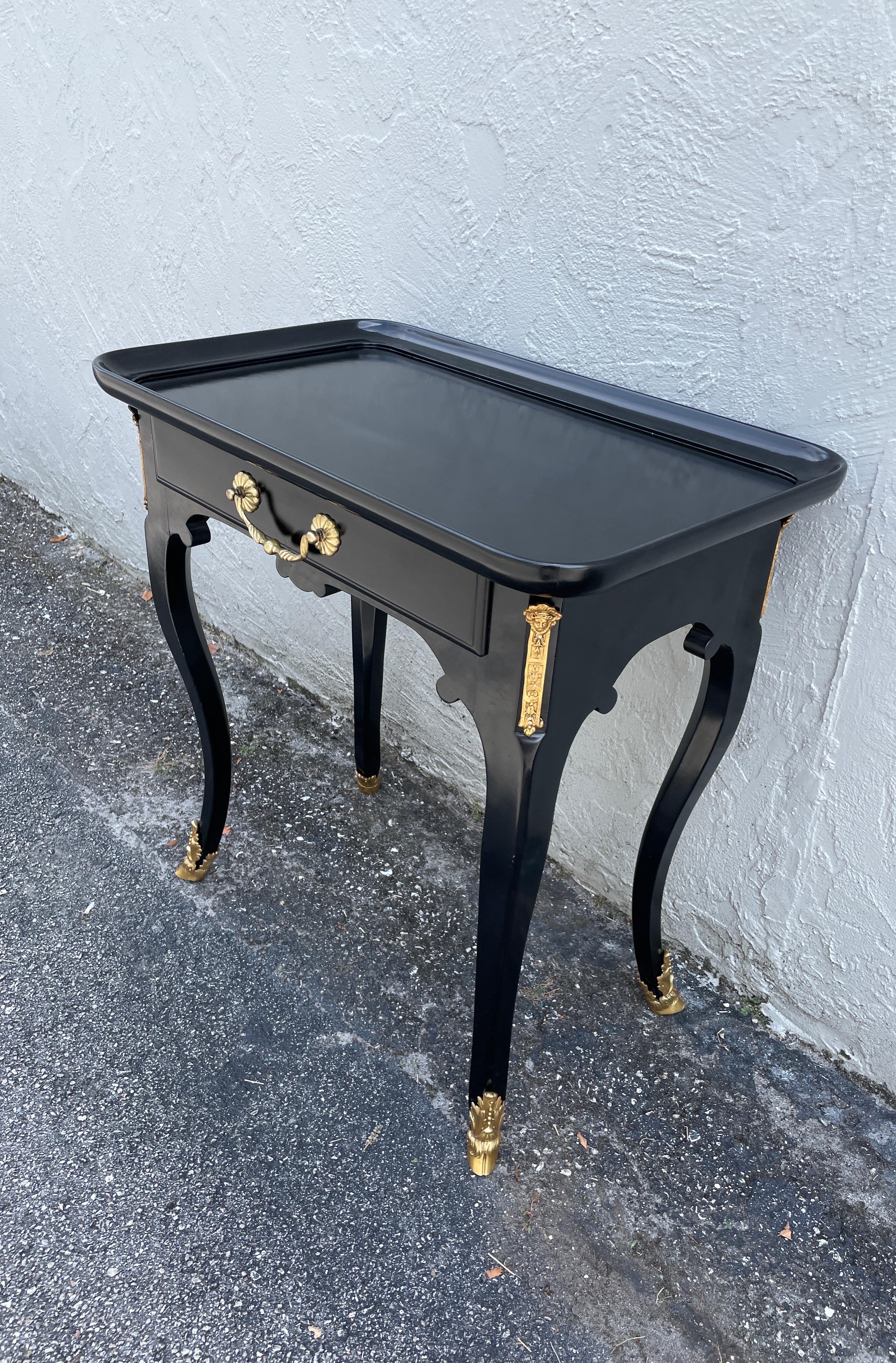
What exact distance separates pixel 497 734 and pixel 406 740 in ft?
3.57

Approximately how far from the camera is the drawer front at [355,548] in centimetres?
96

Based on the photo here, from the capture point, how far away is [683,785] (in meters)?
1.33

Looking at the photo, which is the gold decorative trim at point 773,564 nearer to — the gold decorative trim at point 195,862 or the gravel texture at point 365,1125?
the gravel texture at point 365,1125

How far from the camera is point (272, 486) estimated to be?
113 cm

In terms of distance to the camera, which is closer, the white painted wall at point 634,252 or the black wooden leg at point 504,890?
the black wooden leg at point 504,890

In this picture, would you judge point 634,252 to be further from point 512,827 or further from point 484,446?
point 512,827

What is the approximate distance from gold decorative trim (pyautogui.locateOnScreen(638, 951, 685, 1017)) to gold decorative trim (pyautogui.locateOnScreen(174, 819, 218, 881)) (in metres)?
0.79

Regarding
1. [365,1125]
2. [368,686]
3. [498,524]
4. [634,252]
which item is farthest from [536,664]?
[368,686]

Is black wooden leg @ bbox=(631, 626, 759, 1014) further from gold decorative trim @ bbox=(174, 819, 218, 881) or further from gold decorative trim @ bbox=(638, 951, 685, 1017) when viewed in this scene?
gold decorative trim @ bbox=(174, 819, 218, 881)

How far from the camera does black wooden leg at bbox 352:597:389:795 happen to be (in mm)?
1756

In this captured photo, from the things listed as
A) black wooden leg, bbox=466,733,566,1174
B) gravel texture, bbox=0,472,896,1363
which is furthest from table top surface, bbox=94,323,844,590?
gravel texture, bbox=0,472,896,1363

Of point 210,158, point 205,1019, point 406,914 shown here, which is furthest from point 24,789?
point 210,158

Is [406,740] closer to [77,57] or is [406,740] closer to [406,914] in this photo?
[406,914]

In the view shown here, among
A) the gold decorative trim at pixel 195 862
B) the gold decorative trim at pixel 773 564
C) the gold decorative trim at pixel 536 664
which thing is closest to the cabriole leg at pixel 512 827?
the gold decorative trim at pixel 536 664
